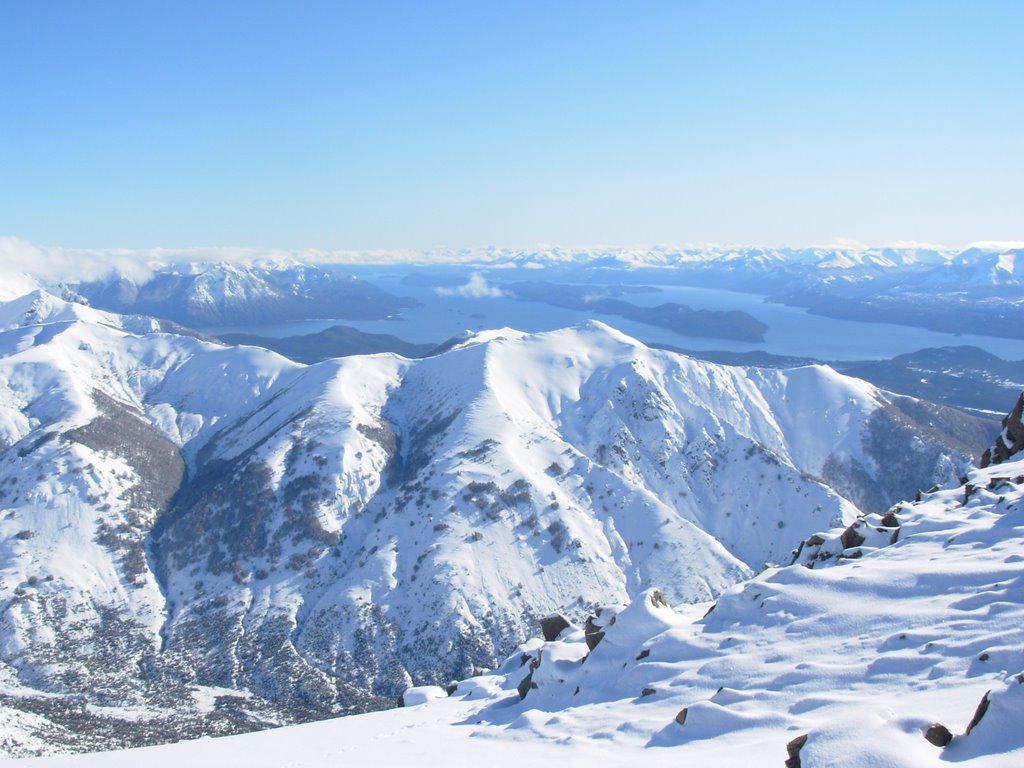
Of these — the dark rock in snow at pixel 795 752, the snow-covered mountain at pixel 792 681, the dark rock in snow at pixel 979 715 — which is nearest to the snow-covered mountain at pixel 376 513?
the snow-covered mountain at pixel 792 681

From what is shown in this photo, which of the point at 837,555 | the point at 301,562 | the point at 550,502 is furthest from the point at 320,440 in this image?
the point at 837,555

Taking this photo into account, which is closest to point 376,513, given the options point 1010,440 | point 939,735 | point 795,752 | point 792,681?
point 1010,440

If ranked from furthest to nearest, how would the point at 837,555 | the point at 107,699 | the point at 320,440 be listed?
the point at 320,440
the point at 107,699
the point at 837,555

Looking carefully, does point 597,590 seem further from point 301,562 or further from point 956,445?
point 956,445

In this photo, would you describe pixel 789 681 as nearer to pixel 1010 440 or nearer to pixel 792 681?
pixel 792 681

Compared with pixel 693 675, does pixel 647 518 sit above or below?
below

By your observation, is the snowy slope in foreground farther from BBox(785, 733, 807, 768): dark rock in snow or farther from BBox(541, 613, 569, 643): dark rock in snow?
BBox(541, 613, 569, 643): dark rock in snow

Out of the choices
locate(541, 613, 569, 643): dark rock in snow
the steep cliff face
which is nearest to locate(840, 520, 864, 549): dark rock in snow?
the steep cliff face
